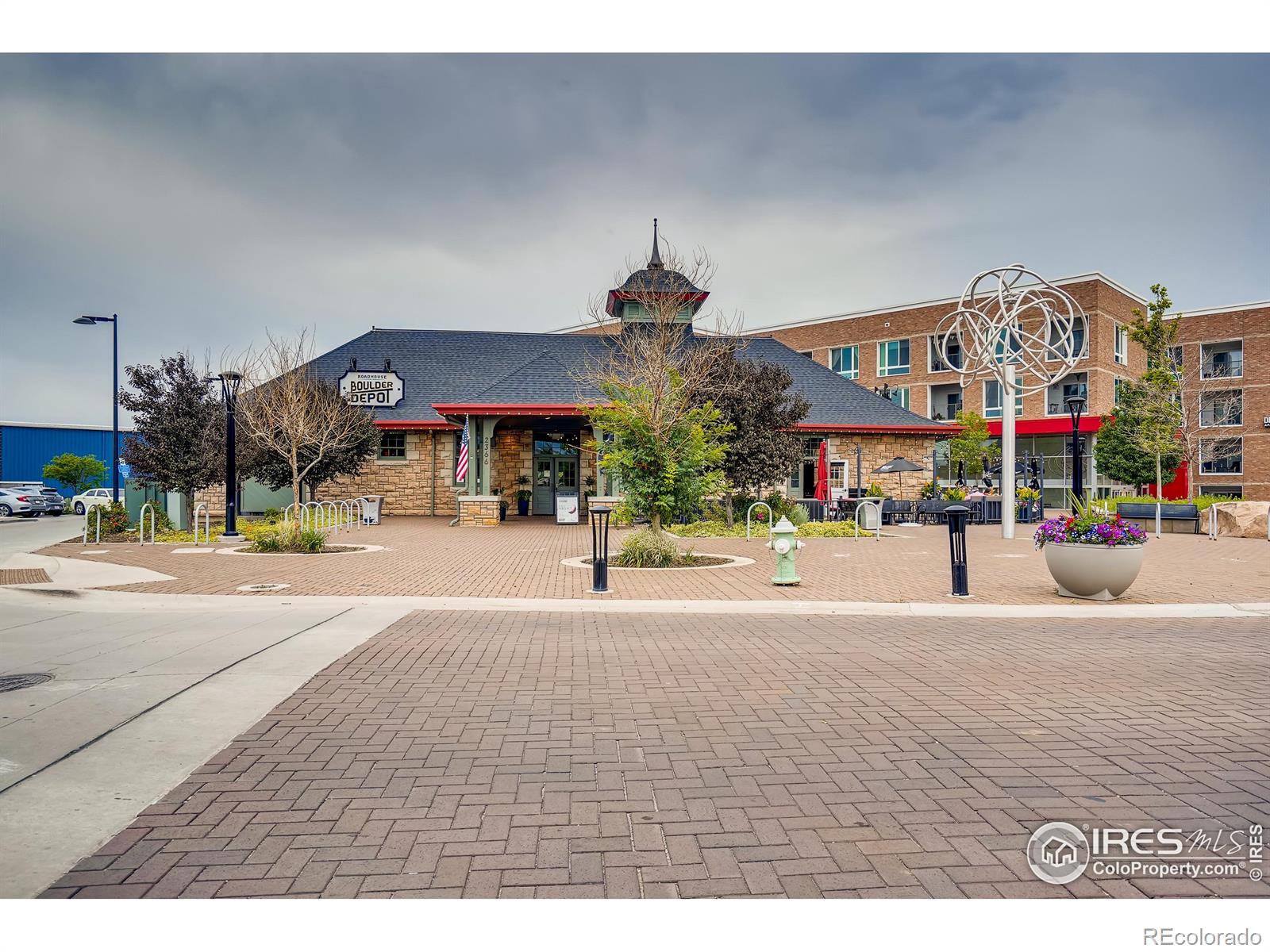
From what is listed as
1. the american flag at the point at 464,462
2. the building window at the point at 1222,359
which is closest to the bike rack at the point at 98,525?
the american flag at the point at 464,462

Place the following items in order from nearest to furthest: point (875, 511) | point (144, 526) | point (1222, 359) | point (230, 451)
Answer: point (230, 451)
point (144, 526)
point (875, 511)
point (1222, 359)

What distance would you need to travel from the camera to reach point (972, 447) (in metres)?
38.4

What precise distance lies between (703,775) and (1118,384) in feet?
146

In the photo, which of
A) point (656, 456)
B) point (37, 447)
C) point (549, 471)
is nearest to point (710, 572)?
point (656, 456)

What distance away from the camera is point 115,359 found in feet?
89.9

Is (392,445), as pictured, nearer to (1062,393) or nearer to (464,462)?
(464,462)

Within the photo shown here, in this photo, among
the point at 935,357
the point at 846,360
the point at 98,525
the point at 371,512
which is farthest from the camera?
the point at 846,360

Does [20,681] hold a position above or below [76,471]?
below

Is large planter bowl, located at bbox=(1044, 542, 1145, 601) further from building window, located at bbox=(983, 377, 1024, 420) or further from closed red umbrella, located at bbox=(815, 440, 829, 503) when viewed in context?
building window, located at bbox=(983, 377, 1024, 420)

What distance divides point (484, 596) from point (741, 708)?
5.66 m

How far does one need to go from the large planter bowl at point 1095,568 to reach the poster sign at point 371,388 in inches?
963

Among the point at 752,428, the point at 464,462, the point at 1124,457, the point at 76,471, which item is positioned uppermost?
the point at 752,428

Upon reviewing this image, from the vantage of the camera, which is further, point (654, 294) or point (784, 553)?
point (654, 294)

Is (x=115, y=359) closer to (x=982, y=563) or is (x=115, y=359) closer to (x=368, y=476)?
(x=368, y=476)
